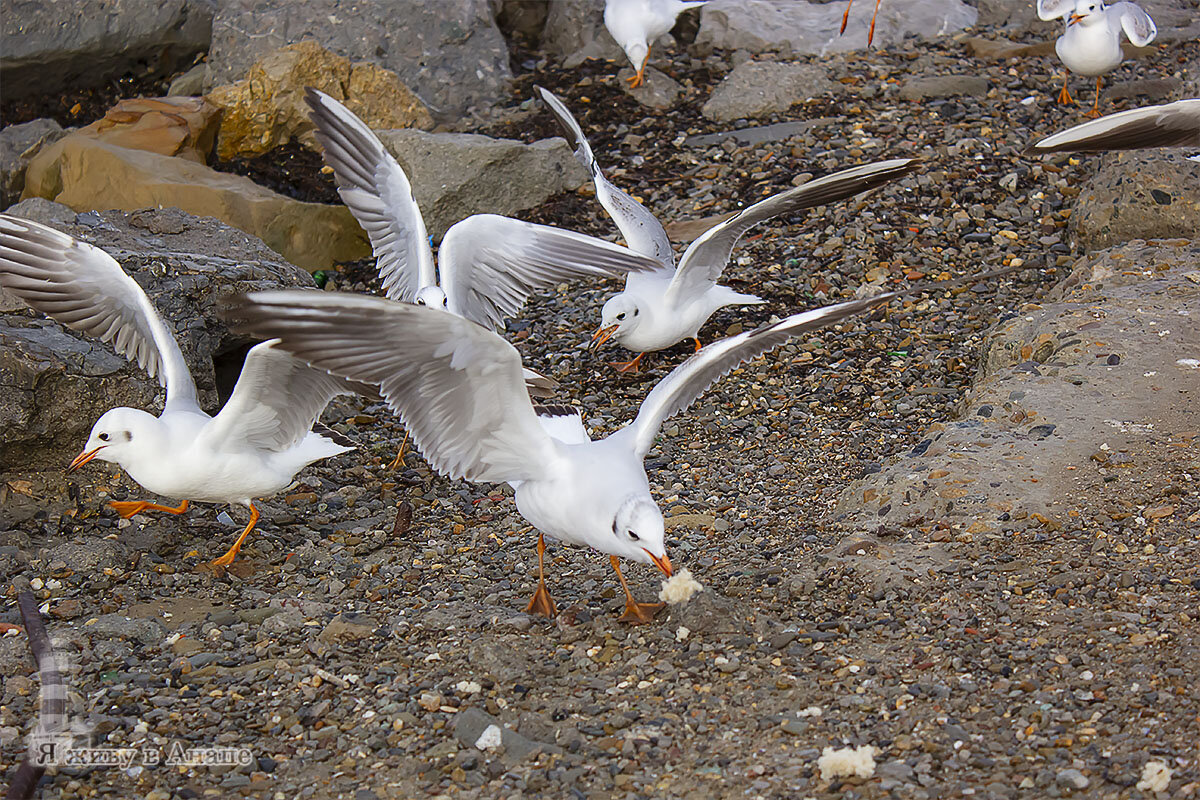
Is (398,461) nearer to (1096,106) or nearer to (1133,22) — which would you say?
(1096,106)

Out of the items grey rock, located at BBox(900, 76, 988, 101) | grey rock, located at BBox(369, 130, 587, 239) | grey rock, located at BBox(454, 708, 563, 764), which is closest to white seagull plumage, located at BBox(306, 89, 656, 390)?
grey rock, located at BBox(369, 130, 587, 239)

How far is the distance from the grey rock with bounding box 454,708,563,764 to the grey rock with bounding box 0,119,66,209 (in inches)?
260

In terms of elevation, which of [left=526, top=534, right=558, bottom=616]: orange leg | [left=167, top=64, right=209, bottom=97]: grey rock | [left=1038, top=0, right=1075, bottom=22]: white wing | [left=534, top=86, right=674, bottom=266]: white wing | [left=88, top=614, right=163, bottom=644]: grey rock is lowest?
[left=167, top=64, right=209, bottom=97]: grey rock

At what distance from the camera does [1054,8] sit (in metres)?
8.82

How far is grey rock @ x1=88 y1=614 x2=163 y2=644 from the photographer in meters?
3.98

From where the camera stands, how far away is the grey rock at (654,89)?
9234mm

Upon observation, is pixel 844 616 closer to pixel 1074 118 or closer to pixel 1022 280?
pixel 1022 280

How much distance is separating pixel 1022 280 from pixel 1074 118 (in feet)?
7.57

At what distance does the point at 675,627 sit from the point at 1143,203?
394cm

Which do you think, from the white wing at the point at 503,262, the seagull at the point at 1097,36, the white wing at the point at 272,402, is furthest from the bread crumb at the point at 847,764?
the seagull at the point at 1097,36

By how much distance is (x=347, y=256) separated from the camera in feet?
25.7

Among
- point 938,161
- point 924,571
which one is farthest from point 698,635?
point 938,161

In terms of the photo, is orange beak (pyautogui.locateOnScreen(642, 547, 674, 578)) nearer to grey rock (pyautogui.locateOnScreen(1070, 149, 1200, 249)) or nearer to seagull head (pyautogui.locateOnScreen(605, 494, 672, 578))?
seagull head (pyautogui.locateOnScreen(605, 494, 672, 578))

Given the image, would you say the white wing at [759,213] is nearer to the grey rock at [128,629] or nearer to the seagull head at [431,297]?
the seagull head at [431,297]
